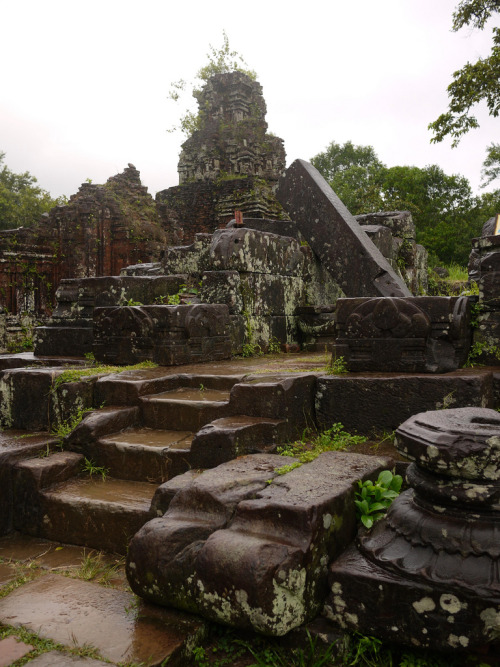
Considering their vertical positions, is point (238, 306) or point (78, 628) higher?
point (238, 306)

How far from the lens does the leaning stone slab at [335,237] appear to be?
6.12m

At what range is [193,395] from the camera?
3869 mm

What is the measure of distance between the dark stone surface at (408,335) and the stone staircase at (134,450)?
443mm

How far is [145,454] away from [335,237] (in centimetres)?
424

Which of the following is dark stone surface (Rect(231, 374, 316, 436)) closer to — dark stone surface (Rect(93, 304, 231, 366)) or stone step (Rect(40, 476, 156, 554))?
stone step (Rect(40, 476, 156, 554))

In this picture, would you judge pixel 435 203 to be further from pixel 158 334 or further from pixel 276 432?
pixel 276 432

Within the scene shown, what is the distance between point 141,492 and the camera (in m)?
3.06

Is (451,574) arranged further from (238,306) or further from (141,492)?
(238,306)

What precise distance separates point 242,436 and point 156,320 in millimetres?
2113

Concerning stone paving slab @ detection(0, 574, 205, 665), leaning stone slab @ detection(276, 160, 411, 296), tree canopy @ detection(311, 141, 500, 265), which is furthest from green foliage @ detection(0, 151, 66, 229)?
stone paving slab @ detection(0, 574, 205, 665)

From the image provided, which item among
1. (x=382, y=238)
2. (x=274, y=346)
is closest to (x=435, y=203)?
(x=382, y=238)

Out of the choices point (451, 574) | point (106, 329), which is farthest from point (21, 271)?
point (451, 574)

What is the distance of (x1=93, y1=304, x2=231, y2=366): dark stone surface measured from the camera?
15.5ft

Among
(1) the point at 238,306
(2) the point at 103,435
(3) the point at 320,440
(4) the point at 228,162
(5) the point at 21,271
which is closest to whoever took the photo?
(3) the point at 320,440
